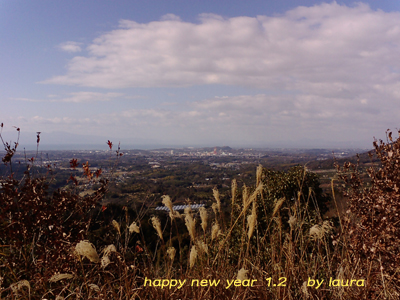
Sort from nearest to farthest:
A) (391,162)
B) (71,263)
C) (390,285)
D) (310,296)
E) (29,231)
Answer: (310,296) → (390,285) → (71,263) → (391,162) → (29,231)

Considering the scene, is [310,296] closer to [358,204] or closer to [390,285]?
[390,285]

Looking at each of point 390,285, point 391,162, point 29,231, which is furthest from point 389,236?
point 29,231

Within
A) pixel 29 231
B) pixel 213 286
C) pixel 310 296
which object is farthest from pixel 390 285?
pixel 29 231

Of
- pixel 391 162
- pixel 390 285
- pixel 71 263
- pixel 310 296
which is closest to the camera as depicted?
pixel 310 296

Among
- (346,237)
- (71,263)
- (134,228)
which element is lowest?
(71,263)

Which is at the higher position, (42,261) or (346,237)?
(346,237)

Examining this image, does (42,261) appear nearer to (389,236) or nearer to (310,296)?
(310,296)

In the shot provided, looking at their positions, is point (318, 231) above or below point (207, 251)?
above

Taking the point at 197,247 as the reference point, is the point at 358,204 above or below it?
above

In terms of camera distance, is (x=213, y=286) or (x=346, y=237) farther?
(x=346, y=237)
